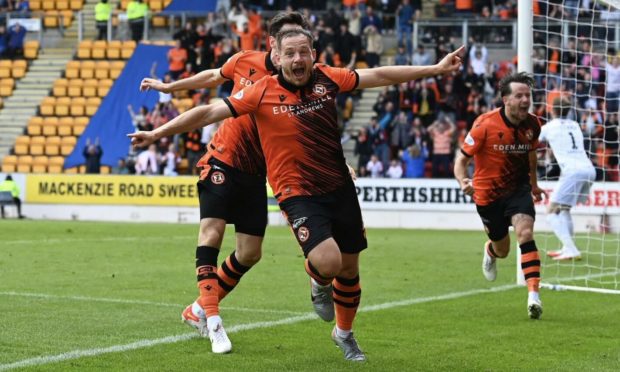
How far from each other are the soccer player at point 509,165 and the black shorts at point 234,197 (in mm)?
2950

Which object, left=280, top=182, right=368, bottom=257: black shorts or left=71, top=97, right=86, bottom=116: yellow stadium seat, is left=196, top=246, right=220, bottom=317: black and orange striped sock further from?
left=71, top=97, right=86, bottom=116: yellow stadium seat

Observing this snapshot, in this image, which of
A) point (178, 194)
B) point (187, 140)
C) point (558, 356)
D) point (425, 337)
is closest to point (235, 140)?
point (425, 337)

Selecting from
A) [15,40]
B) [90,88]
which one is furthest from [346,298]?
[15,40]

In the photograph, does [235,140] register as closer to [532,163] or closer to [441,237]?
[532,163]

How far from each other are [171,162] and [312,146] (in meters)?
22.8

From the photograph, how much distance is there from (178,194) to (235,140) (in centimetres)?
2070

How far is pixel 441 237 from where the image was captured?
22.3 metres

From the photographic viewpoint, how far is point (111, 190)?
29703 millimetres

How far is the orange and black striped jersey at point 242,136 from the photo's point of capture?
832 cm

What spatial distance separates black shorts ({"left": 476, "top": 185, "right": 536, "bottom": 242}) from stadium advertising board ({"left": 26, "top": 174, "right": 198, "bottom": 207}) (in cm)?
1776

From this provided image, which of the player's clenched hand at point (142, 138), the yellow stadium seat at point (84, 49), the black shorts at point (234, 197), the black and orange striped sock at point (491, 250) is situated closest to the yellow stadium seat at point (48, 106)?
the yellow stadium seat at point (84, 49)

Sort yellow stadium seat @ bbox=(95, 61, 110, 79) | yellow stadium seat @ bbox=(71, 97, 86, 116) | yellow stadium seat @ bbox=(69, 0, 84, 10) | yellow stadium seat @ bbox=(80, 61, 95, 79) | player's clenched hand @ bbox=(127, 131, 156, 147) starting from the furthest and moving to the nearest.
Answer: yellow stadium seat @ bbox=(69, 0, 84, 10) < yellow stadium seat @ bbox=(80, 61, 95, 79) < yellow stadium seat @ bbox=(95, 61, 110, 79) < yellow stadium seat @ bbox=(71, 97, 86, 116) < player's clenched hand @ bbox=(127, 131, 156, 147)

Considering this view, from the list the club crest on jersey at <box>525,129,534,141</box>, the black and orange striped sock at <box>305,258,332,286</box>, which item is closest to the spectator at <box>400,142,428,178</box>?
the club crest on jersey at <box>525,129,534,141</box>

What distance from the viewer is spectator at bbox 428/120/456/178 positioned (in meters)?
27.4
